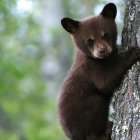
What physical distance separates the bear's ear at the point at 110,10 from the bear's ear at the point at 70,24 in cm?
39

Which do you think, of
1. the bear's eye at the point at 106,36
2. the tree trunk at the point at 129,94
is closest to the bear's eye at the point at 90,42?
the bear's eye at the point at 106,36

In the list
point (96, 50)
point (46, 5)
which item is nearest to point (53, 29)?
point (46, 5)

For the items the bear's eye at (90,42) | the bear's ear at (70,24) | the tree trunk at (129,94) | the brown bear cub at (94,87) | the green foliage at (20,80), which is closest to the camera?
the tree trunk at (129,94)

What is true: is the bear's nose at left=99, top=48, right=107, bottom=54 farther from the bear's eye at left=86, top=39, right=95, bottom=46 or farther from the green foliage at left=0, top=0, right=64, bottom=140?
the green foliage at left=0, top=0, right=64, bottom=140

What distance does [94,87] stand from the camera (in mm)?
7211

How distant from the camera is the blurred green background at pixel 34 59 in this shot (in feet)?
51.4

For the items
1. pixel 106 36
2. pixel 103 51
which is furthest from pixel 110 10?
pixel 103 51

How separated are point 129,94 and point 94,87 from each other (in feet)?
2.90

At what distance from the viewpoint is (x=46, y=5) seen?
1831 cm

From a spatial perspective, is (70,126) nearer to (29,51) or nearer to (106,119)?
(106,119)

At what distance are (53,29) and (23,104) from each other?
150 inches

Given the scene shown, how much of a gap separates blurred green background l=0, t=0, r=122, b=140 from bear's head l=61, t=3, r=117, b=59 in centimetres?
375

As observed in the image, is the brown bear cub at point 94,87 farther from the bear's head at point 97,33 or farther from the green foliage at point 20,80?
the green foliage at point 20,80

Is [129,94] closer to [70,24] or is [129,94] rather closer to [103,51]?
[103,51]
